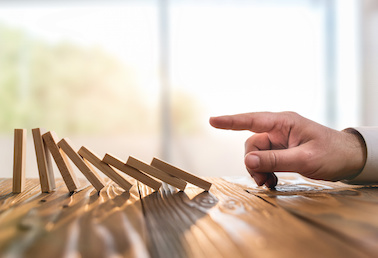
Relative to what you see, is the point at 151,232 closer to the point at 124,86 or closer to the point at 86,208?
the point at 86,208

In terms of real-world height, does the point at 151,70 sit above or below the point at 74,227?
above

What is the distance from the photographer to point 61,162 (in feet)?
2.09

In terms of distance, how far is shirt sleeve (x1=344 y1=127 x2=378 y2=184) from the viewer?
27.5 inches

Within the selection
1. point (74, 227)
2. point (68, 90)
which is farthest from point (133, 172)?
point (68, 90)

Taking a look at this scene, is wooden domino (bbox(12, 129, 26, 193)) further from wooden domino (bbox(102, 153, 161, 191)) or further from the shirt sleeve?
the shirt sleeve

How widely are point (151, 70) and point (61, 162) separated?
11.5ft

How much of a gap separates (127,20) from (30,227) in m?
3.92

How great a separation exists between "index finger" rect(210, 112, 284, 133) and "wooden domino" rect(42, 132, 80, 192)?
26 cm

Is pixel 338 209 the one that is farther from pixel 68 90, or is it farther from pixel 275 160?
pixel 68 90

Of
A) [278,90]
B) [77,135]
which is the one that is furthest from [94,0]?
[278,90]

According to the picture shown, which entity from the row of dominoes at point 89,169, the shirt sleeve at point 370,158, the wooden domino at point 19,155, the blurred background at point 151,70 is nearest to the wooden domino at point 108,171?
the row of dominoes at point 89,169

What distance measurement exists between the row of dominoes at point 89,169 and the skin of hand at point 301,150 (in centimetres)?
11

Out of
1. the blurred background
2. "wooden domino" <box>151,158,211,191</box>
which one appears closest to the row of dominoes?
"wooden domino" <box>151,158,211,191</box>

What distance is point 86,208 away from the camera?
0.49 meters
